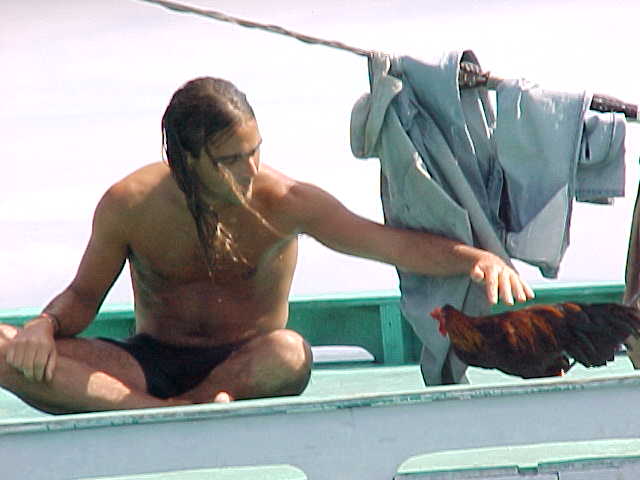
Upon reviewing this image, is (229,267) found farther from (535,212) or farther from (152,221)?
Result: (535,212)

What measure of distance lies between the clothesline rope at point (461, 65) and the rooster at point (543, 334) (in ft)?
1.73

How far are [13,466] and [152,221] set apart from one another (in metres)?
0.90

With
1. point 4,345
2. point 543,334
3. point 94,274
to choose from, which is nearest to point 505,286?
point 543,334

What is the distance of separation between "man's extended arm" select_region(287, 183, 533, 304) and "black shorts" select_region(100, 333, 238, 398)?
0.41 meters

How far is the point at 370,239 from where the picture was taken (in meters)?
4.16

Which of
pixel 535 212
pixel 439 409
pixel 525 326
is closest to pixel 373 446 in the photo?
pixel 439 409

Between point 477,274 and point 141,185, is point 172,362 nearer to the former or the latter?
point 141,185

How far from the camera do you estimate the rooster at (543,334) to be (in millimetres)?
4023

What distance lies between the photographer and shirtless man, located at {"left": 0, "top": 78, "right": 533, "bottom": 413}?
12.9 ft

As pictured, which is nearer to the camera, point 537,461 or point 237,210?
point 537,461

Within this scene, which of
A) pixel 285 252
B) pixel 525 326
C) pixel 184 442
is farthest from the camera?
pixel 285 252

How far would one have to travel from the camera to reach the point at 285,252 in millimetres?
4285

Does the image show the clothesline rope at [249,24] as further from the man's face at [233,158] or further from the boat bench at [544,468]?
the boat bench at [544,468]

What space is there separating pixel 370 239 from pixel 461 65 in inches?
20.7
